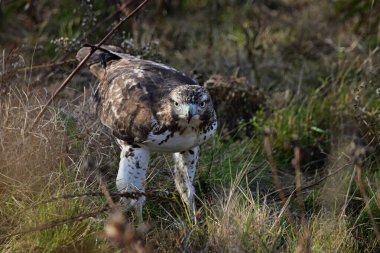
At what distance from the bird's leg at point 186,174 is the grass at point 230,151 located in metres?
0.11

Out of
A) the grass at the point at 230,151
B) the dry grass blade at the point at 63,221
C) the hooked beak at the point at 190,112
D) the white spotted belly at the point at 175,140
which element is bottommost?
the grass at the point at 230,151

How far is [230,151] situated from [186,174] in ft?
3.59

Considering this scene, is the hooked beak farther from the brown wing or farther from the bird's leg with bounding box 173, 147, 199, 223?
the bird's leg with bounding box 173, 147, 199, 223

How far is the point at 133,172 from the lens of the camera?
16.5 feet

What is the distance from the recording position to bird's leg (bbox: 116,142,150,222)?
5039 millimetres

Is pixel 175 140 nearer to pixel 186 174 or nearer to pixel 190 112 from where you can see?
pixel 190 112

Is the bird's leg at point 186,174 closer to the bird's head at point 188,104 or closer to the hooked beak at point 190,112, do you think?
the bird's head at point 188,104

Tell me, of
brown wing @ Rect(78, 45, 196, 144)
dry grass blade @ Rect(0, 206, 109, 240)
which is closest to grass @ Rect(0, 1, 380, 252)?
dry grass blade @ Rect(0, 206, 109, 240)

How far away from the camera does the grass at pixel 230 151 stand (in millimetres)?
A: 4633

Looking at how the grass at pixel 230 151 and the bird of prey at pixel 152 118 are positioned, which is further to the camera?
the bird of prey at pixel 152 118

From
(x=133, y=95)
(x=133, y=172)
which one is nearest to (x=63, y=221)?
(x=133, y=172)

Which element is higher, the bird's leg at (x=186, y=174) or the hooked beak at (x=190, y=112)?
the hooked beak at (x=190, y=112)

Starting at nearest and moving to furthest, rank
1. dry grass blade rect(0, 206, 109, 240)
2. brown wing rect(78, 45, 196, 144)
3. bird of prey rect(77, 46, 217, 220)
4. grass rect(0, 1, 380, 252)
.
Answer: dry grass blade rect(0, 206, 109, 240) → grass rect(0, 1, 380, 252) → bird of prey rect(77, 46, 217, 220) → brown wing rect(78, 45, 196, 144)

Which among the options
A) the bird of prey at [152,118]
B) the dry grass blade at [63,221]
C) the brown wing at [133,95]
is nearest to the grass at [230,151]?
the dry grass blade at [63,221]
